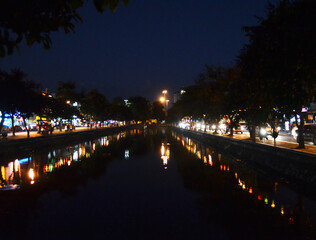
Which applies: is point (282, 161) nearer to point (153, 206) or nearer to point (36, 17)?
point (153, 206)

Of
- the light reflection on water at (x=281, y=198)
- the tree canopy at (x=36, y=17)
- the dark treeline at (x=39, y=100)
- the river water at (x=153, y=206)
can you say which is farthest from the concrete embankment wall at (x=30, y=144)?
the tree canopy at (x=36, y=17)

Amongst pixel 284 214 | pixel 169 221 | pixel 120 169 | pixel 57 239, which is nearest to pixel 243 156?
pixel 120 169

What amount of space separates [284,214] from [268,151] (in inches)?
352

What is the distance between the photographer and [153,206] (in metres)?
8.21

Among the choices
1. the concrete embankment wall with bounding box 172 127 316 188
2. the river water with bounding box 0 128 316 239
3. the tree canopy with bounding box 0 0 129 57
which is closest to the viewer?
the tree canopy with bounding box 0 0 129 57

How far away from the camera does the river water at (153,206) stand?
627 cm

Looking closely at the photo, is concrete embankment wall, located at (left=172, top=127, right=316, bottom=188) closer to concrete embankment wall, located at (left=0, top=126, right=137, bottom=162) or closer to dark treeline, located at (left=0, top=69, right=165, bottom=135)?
concrete embankment wall, located at (left=0, top=126, right=137, bottom=162)

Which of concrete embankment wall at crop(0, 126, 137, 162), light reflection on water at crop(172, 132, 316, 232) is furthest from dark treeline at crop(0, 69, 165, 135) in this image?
light reflection on water at crop(172, 132, 316, 232)

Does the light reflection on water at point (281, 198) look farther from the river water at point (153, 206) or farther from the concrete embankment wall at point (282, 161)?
the concrete embankment wall at point (282, 161)

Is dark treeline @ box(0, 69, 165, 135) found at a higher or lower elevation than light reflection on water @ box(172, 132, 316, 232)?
higher

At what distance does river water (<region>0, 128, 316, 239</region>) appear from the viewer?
6270 millimetres

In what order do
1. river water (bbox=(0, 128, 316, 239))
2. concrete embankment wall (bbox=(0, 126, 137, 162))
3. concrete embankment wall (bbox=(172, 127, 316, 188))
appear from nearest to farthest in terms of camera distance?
river water (bbox=(0, 128, 316, 239)) < concrete embankment wall (bbox=(172, 127, 316, 188)) < concrete embankment wall (bbox=(0, 126, 137, 162))

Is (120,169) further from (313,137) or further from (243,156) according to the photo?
(313,137)

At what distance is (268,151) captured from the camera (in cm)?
1603
